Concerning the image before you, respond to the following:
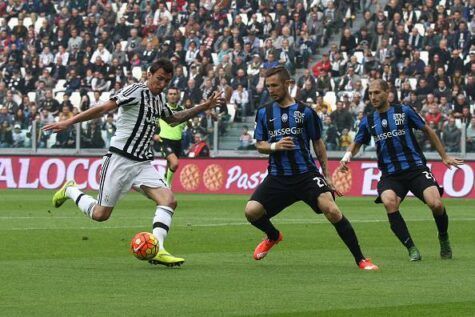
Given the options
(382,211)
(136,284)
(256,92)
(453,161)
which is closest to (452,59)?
(256,92)

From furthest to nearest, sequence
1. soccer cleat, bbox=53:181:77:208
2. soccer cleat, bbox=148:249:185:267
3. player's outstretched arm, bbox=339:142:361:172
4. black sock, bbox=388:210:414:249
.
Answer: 1. soccer cleat, bbox=53:181:77:208
2. player's outstretched arm, bbox=339:142:361:172
3. black sock, bbox=388:210:414:249
4. soccer cleat, bbox=148:249:185:267

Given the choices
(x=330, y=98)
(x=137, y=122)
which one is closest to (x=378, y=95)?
(x=137, y=122)

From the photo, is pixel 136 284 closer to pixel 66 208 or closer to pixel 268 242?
pixel 268 242

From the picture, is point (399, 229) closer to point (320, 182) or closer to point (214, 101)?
point (320, 182)

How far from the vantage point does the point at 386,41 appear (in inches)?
1353

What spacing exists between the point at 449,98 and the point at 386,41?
11.7ft

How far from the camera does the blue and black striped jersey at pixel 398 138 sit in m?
14.5

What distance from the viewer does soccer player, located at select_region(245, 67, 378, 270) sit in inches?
512

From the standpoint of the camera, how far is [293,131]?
13273 mm

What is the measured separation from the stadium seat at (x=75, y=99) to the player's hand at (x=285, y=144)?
83.5ft

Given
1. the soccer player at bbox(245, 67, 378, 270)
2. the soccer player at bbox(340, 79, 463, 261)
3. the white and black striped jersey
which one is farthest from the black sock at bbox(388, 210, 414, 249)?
the white and black striped jersey

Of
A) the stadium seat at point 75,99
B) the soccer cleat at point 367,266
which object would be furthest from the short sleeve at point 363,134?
the stadium seat at point 75,99

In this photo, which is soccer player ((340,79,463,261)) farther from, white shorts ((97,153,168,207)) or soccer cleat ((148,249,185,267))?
soccer cleat ((148,249,185,267))

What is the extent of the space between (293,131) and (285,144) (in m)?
0.39
